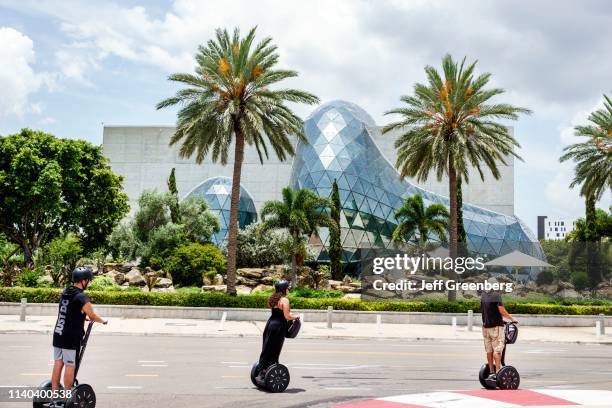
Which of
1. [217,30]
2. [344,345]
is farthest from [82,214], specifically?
[344,345]

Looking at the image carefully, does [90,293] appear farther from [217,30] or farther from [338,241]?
[338,241]

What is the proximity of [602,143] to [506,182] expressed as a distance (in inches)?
1338

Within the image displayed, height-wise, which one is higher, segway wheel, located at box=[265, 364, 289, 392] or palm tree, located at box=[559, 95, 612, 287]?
palm tree, located at box=[559, 95, 612, 287]

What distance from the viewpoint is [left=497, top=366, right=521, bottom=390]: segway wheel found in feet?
32.7

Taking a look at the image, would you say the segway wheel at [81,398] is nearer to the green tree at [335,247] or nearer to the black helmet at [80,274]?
the black helmet at [80,274]

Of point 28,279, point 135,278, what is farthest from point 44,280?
point 135,278

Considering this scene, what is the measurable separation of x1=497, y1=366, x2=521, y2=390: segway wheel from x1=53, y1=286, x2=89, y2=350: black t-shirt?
6284 mm

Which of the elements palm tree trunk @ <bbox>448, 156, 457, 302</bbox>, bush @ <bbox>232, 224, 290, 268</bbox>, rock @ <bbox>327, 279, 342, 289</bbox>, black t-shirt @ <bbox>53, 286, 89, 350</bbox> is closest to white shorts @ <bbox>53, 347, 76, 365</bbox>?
black t-shirt @ <bbox>53, 286, 89, 350</bbox>

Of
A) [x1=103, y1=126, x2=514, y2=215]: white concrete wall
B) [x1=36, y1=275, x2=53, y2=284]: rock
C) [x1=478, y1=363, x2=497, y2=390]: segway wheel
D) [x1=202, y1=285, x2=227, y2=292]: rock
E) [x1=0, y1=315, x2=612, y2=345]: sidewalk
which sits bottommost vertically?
[x1=0, y1=315, x2=612, y2=345]: sidewalk

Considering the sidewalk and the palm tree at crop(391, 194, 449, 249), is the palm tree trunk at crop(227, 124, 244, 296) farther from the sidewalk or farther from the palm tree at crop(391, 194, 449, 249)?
the palm tree at crop(391, 194, 449, 249)

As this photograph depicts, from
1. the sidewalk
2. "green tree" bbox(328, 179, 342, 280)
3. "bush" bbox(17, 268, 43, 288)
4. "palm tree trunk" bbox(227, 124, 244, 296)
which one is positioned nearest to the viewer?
the sidewalk

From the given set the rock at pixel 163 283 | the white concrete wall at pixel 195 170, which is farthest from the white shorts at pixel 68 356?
the white concrete wall at pixel 195 170

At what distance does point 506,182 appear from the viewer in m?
70.2

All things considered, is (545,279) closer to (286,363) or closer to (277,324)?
(286,363)
